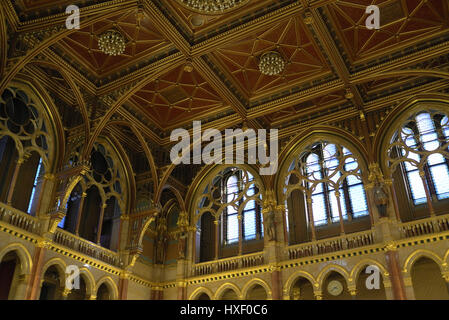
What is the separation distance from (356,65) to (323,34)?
101 inches

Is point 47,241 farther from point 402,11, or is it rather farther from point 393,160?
point 402,11

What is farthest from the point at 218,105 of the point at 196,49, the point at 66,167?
the point at 66,167

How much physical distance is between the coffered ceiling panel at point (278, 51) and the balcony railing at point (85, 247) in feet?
27.2

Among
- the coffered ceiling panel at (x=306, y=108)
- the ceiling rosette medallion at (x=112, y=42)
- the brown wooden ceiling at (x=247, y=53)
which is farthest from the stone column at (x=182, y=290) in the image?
the ceiling rosette medallion at (x=112, y=42)

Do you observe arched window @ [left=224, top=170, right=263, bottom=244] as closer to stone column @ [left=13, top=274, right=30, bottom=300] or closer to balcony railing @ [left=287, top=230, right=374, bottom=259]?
balcony railing @ [left=287, top=230, right=374, bottom=259]

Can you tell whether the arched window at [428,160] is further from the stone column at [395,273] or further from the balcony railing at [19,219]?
the balcony railing at [19,219]

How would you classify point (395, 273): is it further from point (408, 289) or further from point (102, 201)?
point (102, 201)

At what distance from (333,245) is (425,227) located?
3.23m

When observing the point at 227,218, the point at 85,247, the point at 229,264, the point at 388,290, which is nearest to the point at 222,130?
the point at 227,218

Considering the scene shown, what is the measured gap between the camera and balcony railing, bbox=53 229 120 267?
15734mm

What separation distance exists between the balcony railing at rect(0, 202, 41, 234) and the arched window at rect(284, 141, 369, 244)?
9635 mm

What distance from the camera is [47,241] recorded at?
1481cm

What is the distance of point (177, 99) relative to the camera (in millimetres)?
18188
